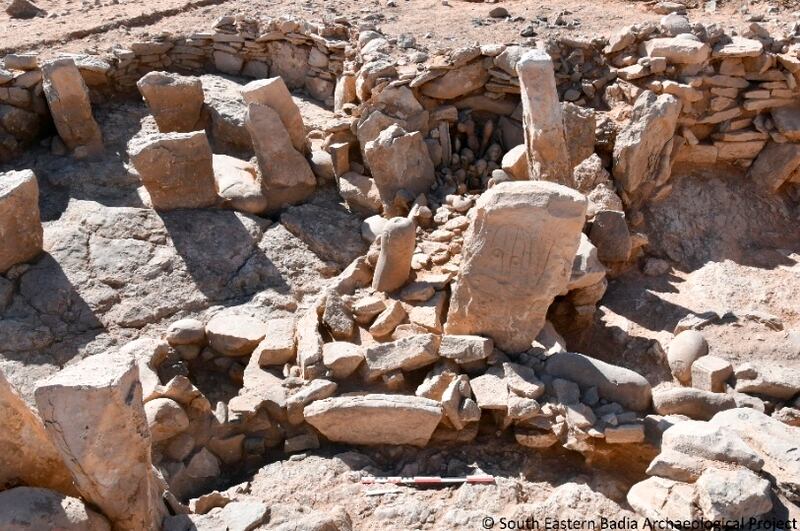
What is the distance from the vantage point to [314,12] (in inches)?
381

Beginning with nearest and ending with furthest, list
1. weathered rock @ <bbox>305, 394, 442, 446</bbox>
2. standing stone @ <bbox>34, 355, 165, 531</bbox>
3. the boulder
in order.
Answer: standing stone @ <bbox>34, 355, 165, 531</bbox> < weathered rock @ <bbox>305, 394, 442, 446</bbox> < the boulder

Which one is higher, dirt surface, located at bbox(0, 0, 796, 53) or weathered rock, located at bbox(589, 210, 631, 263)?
dirt surface, located at bbox(0, 0, 796, 53)

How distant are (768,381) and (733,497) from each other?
1.50m

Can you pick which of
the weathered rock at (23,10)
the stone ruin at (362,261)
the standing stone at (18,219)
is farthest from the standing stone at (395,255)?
the weathered rock at (23,10)

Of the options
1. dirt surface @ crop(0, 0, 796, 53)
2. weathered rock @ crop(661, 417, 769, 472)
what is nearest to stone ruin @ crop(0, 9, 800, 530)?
weathered rock @ crop(661, 417, 769, 472)

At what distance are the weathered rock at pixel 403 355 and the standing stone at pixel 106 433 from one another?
1604mm

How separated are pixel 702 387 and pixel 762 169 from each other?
3244 millimetres

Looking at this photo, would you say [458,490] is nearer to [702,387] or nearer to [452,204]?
[702,387]

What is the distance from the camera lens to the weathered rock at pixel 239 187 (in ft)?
23.4

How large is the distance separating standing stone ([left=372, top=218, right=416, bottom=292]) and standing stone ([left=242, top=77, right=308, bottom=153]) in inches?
81.6

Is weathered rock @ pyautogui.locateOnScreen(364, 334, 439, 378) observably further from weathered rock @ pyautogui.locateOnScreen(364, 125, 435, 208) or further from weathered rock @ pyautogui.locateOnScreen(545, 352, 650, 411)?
weathered rock @ pyautogui.locateOnScreen(364, 125, 435, 208)

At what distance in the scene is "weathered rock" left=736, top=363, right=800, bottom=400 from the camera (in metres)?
5.00

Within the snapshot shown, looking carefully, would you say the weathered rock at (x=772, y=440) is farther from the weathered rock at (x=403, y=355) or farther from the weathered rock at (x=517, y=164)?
the weathered rock at (x=517, y=164)

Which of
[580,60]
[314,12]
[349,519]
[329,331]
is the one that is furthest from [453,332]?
[314,12]
